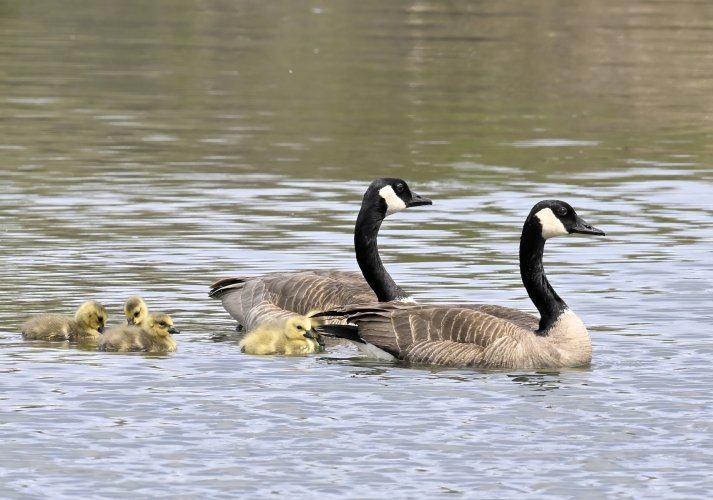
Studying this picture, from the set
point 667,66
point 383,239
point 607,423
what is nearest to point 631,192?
point 383,239

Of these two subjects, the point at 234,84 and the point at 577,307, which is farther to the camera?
the point at 234,84

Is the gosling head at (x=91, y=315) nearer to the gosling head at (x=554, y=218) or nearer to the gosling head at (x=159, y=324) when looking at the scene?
the gosling head at (x=159, y=324)

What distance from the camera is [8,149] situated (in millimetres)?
30672

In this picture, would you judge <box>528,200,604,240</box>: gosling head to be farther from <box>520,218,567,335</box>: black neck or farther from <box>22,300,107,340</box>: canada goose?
<box>22,300,107,340</box>: canada goose

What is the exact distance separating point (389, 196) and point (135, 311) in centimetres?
272

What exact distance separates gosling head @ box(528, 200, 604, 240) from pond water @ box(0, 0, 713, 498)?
46.7 inches

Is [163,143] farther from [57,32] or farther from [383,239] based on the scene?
[57,32]

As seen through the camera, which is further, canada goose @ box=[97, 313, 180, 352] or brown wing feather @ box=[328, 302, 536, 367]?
canada goose @ box=[97, 313, 180, 352]

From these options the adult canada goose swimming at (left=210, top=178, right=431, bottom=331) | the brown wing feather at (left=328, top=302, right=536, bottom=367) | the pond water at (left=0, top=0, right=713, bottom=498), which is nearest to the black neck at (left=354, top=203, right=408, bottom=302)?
the adult canada goose swimming at (left=210, top=178, right=431, bottom=331)

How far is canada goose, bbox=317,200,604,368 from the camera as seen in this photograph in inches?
584

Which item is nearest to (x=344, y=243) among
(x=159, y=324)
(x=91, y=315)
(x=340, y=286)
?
(x=340, y=286)

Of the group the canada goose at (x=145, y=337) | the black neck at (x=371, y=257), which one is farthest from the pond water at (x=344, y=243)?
the black neck at (x=371, y=257)

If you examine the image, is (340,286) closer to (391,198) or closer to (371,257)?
(371,257)

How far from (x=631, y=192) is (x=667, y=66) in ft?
69.8
